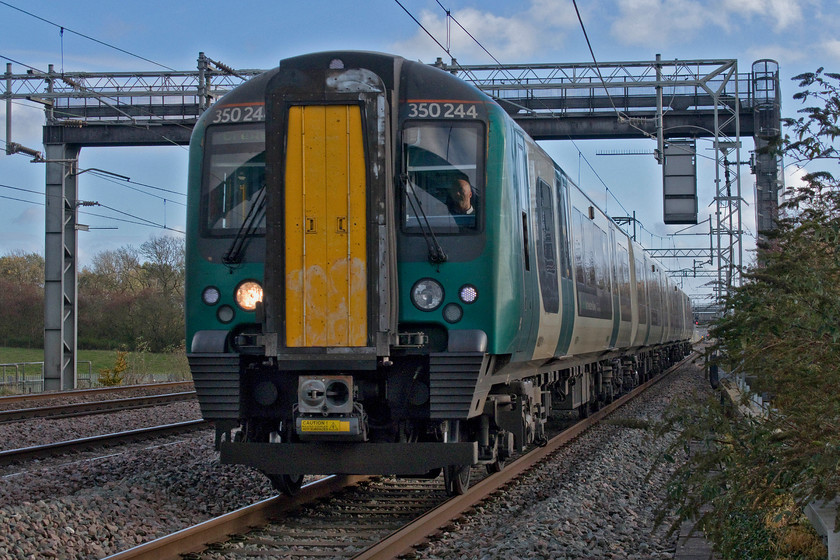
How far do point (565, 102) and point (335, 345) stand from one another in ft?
66.5

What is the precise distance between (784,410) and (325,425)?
2924 millimetres

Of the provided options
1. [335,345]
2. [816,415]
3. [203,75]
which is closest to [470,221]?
[335,345]

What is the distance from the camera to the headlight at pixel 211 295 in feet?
22.7

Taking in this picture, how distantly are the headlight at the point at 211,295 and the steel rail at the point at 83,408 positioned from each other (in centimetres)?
905

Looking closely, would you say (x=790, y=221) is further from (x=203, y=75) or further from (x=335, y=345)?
(x=203, y=75)

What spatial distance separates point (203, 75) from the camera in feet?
71.2

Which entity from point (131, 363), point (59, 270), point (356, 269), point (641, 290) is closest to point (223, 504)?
point (356, 269)

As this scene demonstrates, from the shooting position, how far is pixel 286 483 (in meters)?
7.39

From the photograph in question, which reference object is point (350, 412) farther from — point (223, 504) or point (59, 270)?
point (59, 270)

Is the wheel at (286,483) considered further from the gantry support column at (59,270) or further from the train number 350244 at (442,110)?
the gantry support column at (59,270)

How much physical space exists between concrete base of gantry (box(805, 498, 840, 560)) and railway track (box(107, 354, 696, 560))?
248 centimetres

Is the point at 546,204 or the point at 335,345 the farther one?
the point at 546,204

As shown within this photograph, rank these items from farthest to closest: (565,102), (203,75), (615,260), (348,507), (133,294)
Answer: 1. (133,294)
2. (565,102)
3. (203,75)
4. (615,260)
5. (348,507)

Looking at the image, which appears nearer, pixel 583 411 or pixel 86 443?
pixel 86 443
